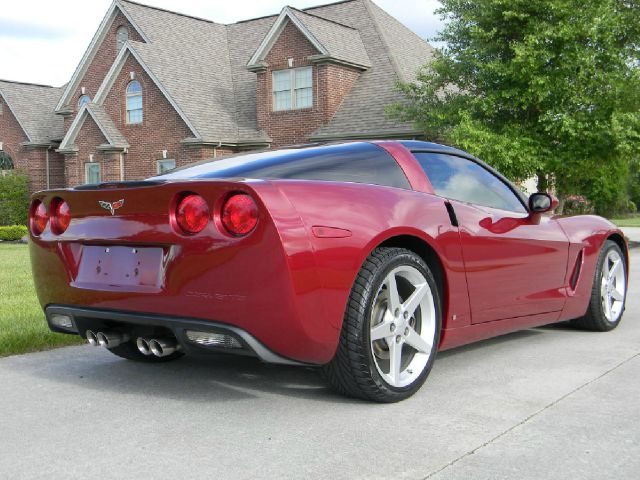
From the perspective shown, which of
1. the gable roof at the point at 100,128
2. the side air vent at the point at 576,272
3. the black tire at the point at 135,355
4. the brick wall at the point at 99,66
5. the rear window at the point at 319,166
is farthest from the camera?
the brick wall at the point at 99,66

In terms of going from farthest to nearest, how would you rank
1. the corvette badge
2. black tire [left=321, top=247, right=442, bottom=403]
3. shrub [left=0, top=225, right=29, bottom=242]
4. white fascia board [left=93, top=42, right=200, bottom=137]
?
shrub [left=0, top=225, right=29, bottom=242], white fascia board [left=93, top=42, right=200, bottom=137], the corvette badge, black tire [left=321, top=247, right=442, bottom=403]

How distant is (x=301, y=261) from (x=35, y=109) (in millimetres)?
36966

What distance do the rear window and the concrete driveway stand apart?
1178 mm

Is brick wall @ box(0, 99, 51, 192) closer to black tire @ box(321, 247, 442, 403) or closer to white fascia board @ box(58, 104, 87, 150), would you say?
white fascia board @ box(58, 104, 87, 150)

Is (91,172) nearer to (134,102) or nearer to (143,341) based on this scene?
(134,102)

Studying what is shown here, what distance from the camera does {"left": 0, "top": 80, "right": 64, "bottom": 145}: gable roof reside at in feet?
117

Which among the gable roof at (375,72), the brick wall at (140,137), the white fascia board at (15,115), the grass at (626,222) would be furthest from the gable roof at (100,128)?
the grass at (626,222)

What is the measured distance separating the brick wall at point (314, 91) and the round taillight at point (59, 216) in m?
21.3

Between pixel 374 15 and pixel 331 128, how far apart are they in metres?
5.52

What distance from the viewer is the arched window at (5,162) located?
37031 mm

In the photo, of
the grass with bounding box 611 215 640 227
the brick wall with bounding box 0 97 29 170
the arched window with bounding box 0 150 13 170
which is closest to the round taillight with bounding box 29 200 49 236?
the brick wall with bounding box 0 97 29 170

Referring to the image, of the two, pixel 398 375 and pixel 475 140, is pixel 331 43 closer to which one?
pixel 475 140

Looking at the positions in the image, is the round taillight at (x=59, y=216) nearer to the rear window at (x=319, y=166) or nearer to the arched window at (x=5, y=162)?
the rear window at (x=319, y=166)

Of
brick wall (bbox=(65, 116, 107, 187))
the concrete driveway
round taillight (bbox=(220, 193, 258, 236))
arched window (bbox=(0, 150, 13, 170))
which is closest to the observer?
the concrete driveway
